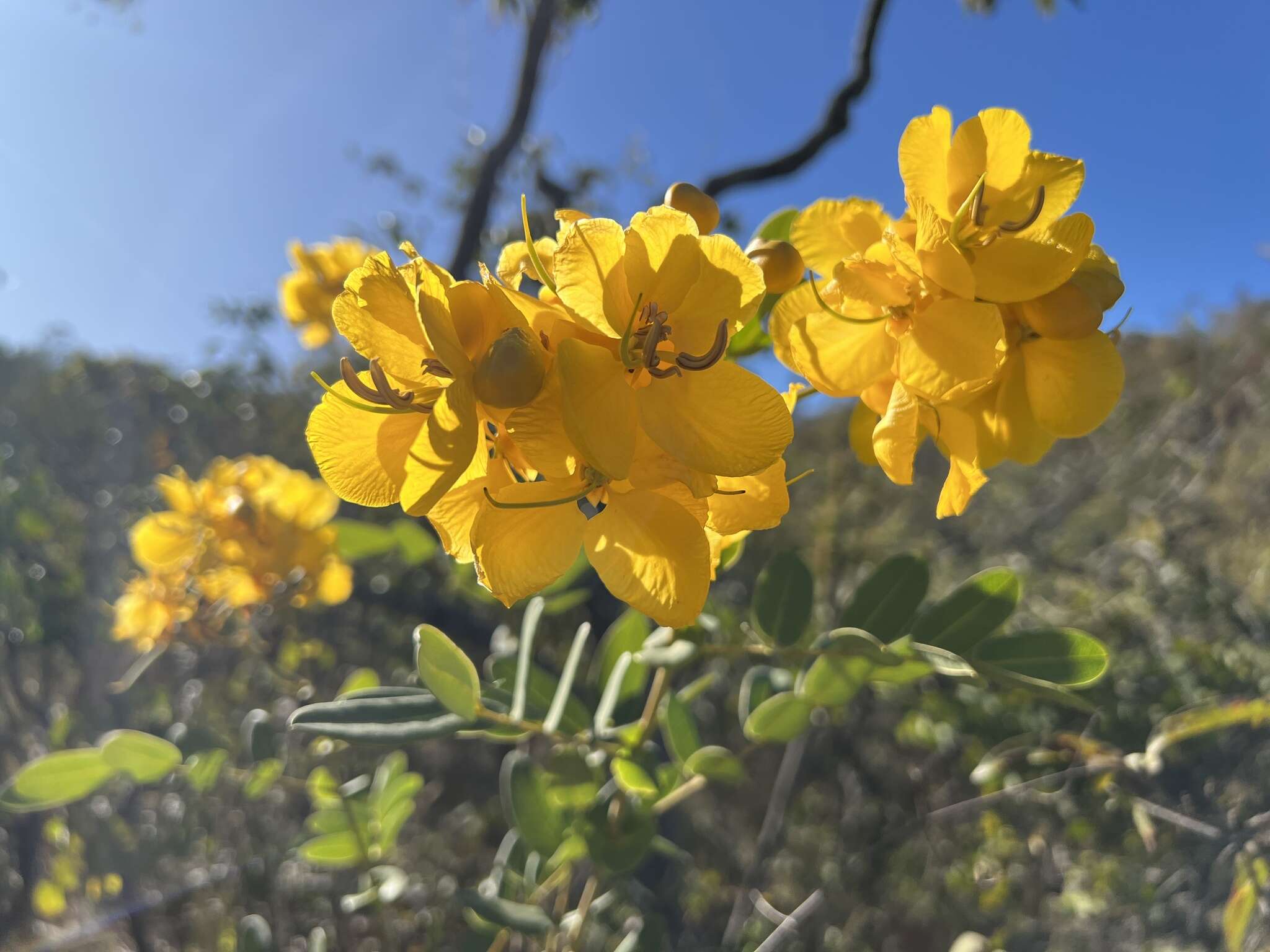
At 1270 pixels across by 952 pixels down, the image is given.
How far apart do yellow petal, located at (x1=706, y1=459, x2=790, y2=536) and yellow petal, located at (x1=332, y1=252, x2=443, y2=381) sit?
0.26 m

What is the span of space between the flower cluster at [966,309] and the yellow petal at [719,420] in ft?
0.40

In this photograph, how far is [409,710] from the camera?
2.26 feet

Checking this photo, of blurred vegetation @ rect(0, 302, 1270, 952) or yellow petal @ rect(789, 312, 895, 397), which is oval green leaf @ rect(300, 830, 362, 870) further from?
yellow petal @ rect(789, 312, 895, 397)

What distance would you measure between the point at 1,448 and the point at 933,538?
4.38 metres

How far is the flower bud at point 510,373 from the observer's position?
467 millimetres

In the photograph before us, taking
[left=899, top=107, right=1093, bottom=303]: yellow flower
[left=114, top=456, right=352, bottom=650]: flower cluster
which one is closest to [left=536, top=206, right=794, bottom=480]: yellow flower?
[left=899, top=107, right=1093, bottom=303]: yellow flower

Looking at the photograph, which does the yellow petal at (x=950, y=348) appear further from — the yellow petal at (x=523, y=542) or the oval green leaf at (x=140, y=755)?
the oval green leaf at (x=140, y=755)

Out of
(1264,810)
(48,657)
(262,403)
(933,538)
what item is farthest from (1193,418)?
(48,657)

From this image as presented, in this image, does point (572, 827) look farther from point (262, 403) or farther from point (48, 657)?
point (262, 403)

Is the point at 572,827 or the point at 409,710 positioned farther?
the point at 572,827

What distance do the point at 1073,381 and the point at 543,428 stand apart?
1.49 ft

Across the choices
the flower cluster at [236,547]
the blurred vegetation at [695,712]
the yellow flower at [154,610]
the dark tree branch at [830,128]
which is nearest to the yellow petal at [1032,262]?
the blurred vegetation at [695,712]

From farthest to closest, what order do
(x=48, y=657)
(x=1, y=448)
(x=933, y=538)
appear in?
(x=933, y=538) → (x=1, y=448) → (x=48, y=657)

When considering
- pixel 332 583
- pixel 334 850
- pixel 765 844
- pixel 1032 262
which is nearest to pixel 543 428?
pixel 1032 262
